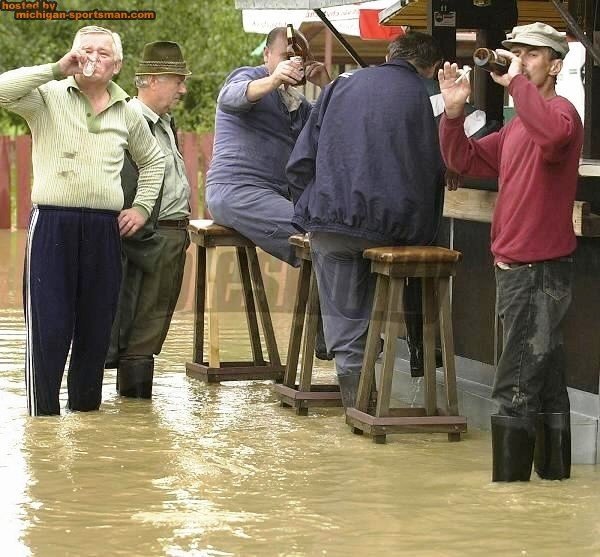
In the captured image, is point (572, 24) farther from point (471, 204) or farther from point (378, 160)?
point (378, 160)

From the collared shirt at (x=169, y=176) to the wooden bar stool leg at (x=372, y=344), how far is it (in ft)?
5.44

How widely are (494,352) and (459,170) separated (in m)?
1.37

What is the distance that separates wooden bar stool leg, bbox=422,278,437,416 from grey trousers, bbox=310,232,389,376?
0.38m

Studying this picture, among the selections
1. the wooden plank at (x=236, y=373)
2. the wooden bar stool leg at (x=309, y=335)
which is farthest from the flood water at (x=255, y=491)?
the wooden plank at (x=236, y=373)

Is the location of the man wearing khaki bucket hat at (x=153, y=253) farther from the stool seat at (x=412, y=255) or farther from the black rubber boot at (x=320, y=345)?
the stool seat at (x=412, y=255)

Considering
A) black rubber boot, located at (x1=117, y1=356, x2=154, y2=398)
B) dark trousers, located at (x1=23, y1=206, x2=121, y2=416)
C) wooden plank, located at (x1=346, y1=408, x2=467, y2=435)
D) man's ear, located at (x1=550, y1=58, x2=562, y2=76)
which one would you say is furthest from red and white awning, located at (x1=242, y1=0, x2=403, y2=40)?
man's ear, located at (x1=550, y1=58, x2=562, y2=76)

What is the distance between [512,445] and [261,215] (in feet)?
9.35

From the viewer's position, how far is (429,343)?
7.48 meters

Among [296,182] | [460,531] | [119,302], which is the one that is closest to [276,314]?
[119,302]

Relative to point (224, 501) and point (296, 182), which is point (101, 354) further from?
point (224, 501)

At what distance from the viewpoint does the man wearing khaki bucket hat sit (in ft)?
28.1

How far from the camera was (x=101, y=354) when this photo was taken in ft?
26.3

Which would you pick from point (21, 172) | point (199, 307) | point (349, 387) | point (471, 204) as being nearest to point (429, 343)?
point (349, 387)

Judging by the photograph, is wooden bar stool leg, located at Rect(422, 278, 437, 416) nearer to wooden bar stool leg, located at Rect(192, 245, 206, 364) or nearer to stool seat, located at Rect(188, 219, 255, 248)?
stool seat, located at Rect(188, 219, 255, 248)
